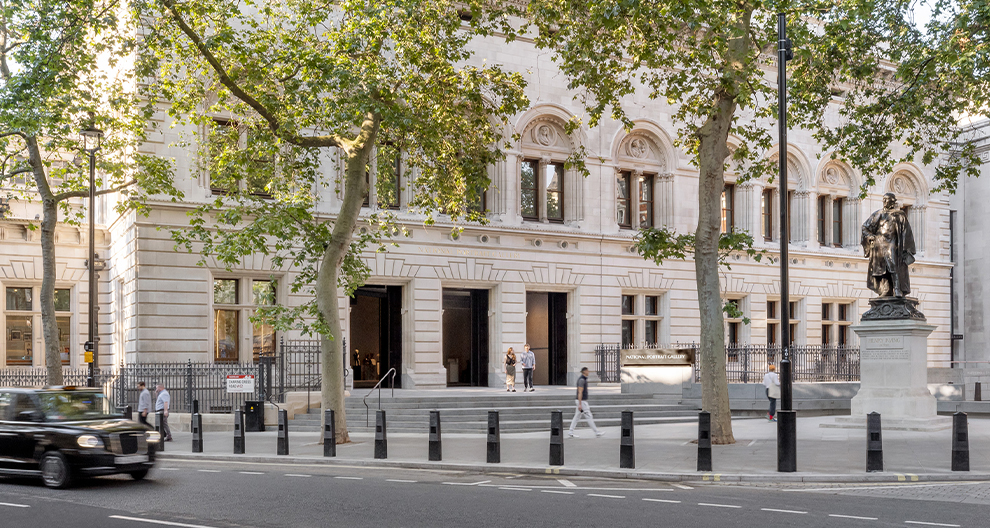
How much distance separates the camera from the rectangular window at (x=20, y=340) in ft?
109

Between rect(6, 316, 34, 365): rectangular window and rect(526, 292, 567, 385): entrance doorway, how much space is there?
1741 cm

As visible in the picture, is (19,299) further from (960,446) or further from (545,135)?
(960,446)

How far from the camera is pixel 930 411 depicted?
21500 mm

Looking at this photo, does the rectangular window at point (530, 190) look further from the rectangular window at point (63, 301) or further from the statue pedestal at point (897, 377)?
the rectangular window at point (63, 301)

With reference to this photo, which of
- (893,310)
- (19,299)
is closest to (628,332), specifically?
(893,310)

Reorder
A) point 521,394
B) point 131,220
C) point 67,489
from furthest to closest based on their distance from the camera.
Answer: point 131,220 → point 521,394 → point 67,489

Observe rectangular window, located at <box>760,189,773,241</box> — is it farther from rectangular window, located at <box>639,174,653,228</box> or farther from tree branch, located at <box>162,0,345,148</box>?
tree branch, located at <box>162,0,345,148</box>

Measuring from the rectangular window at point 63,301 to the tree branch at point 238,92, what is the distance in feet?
57.7

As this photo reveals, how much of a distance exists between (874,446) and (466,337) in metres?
21.4

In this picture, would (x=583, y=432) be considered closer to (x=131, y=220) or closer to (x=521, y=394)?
(x=521, y=394)

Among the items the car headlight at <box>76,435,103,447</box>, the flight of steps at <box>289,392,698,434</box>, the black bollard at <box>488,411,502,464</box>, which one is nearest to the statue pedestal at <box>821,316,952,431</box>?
the flight of steps at <box>289,392,698,434</box>

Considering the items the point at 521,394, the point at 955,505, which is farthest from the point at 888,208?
the point at 955,505

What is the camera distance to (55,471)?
13.5 metres

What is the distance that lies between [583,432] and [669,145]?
17.9 m
